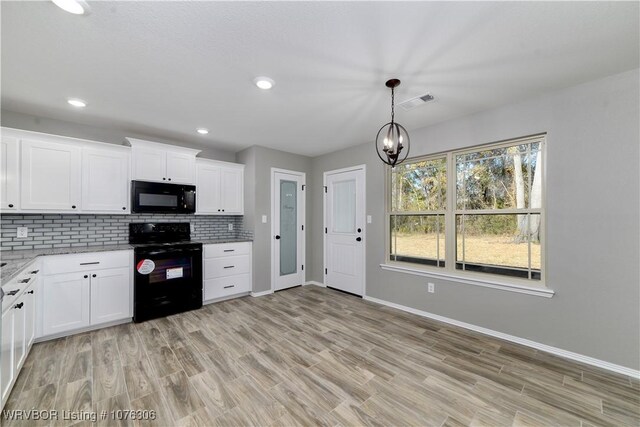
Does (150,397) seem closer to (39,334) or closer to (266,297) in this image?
(39,334)

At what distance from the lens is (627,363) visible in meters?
2.18

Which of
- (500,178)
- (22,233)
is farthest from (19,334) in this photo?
(500,178)

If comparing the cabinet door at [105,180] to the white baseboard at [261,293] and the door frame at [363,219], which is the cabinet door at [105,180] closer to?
the white baseboard at [261,293]

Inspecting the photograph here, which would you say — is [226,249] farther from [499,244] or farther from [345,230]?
[499,244]

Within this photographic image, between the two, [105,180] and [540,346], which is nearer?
[540,346]

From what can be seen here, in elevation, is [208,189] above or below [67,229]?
above

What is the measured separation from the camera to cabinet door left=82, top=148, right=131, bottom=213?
10.4ft

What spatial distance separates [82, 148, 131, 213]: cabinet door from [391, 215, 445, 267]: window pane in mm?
3745

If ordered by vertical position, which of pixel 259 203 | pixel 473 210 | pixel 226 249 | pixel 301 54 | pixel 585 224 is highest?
pixel 301 54

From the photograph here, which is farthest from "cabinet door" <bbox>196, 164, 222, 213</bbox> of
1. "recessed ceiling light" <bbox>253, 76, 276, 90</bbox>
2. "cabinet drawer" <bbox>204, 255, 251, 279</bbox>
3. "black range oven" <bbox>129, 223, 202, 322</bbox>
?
"recessed ceiling light" <bbox>253, 76, 276, 90</bbox>

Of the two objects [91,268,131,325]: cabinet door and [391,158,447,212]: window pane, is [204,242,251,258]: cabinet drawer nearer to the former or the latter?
[91,268,131,325]: cabinet door

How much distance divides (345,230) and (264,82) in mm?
2834

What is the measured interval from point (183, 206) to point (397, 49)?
3421 mm

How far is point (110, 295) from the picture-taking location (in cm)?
308
